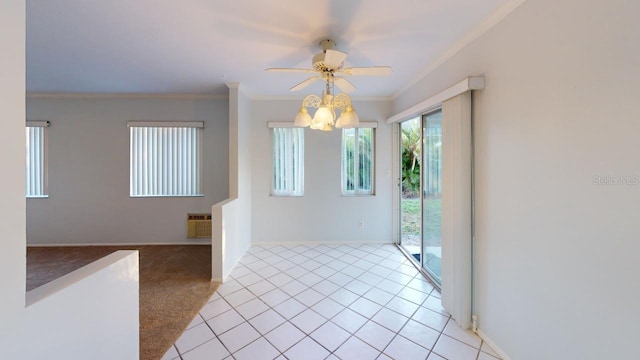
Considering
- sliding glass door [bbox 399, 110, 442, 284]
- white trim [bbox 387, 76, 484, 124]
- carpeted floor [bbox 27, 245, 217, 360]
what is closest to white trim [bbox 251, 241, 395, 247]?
sliding glass door [bbox 399, 110, 442, 284]

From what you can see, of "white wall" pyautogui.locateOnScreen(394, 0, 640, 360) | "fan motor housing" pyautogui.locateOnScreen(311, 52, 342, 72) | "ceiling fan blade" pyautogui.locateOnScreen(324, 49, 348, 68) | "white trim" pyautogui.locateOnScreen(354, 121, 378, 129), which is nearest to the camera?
"white wall" pyautogui.locateOnScreen(394, 0, 640, 360)

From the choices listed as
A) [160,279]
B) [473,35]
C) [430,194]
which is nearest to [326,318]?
[430,194]

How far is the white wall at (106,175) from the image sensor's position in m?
3.94

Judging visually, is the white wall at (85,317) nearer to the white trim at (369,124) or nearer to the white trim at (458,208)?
the white trim at (458,208)

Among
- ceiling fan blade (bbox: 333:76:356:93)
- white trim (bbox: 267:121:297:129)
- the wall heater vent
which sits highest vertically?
white trim (bbox: 267:121:297:129)

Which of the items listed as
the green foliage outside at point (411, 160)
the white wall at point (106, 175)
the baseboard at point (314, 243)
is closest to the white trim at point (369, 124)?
the green foliage outside at point (411, 160)

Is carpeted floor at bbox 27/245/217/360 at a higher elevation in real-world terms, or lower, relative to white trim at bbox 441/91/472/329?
lower

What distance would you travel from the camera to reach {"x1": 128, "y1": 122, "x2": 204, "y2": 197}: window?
4.07 m

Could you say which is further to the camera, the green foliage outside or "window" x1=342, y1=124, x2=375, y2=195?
the green foliage outside

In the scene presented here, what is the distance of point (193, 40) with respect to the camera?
2148mm

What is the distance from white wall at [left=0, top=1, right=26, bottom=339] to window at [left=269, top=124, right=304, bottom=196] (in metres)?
3.22

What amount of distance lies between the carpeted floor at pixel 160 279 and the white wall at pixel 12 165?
1269 mm

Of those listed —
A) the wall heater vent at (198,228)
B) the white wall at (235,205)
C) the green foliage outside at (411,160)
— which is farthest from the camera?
the green foliage outside at (411,160)

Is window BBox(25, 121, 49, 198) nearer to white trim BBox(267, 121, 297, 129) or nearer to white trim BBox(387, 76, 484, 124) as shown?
white trim BBox(267, 121, 297, 129)
